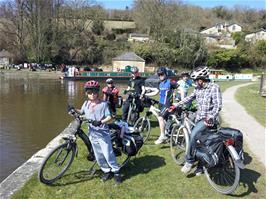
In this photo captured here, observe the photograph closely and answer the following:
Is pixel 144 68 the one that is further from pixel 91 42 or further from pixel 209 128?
pixel 209 128

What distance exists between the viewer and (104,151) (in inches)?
251

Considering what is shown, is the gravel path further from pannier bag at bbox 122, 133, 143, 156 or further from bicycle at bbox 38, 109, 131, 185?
bicycle at bbox 38, 109, 131, 185

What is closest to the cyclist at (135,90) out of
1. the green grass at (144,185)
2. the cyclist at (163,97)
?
the cyclist at (163,97)

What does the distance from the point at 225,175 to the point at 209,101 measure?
1315 mm

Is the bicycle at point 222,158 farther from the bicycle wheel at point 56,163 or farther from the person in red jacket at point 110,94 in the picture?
the person in red jacket at point 110,94

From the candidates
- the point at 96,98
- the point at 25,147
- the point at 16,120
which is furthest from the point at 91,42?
the point at 96,98

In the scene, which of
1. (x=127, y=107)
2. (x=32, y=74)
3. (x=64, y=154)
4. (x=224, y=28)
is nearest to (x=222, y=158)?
(x=64, y=154)

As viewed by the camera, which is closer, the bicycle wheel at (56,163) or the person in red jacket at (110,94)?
the bicycle wheel at (56,163)

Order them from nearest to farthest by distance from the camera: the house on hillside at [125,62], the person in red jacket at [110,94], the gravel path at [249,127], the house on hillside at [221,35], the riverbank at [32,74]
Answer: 1. the gravel path at [249,127]
2. the person in red jacket at [110,94]
3. the riverbank at [32,74]
4. the house on hillside at [125,62]
5. the house on hillside at [221,35]

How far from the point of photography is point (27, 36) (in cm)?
6250

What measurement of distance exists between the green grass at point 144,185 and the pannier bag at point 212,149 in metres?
0.57

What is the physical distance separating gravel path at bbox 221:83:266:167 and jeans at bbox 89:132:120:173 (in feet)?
10.9

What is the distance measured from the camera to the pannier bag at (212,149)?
5.90m

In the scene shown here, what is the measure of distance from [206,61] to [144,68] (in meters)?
14.1
